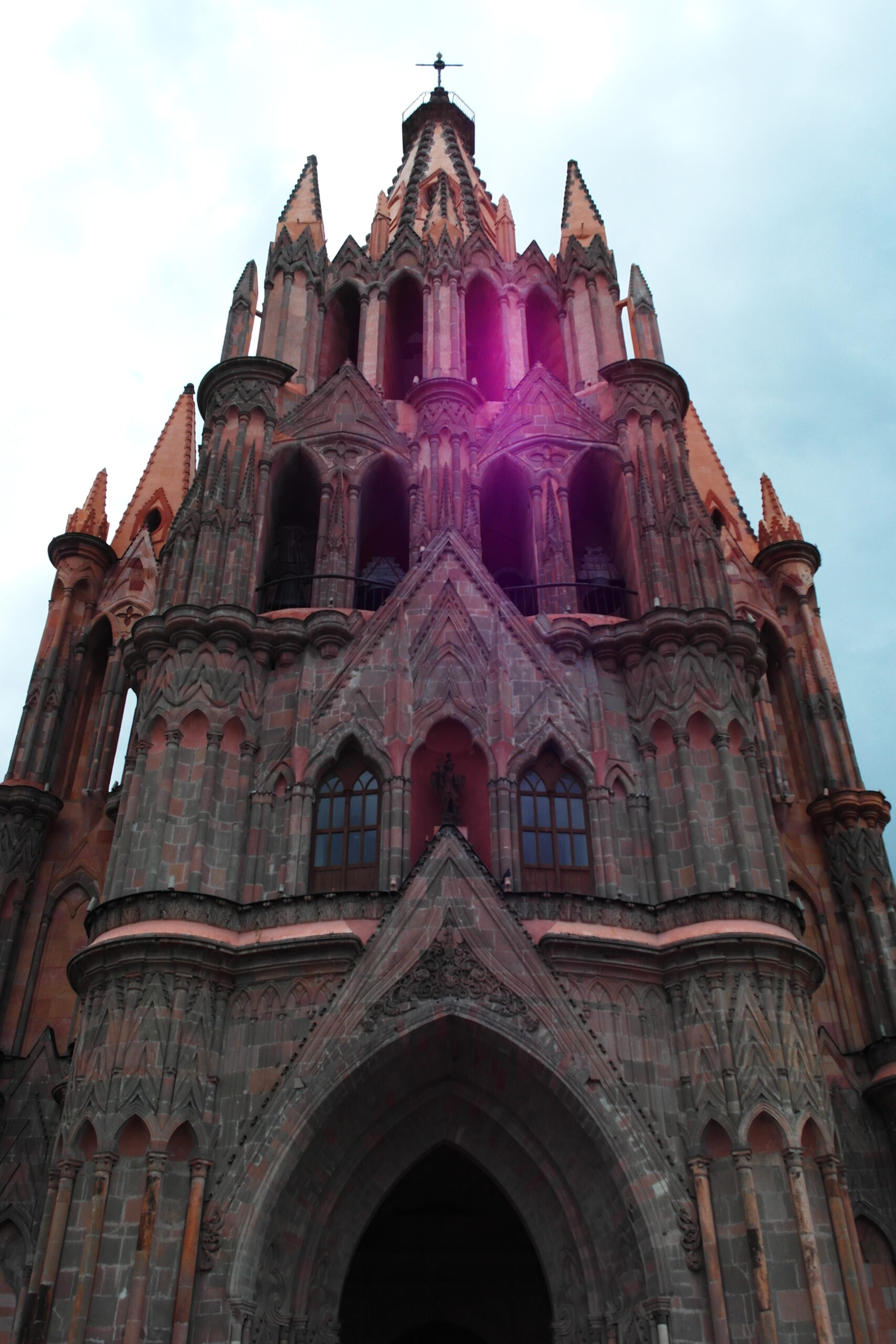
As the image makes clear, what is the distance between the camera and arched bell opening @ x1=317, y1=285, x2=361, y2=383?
32844 millimetres

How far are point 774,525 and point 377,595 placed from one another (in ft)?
38.7

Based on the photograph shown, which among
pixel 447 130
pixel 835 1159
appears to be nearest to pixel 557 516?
pixel 835 1159

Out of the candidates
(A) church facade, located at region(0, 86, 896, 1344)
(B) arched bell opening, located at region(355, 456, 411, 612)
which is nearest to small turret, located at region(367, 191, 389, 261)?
(A) church facade, located at region(0, 86, 896, 1344)

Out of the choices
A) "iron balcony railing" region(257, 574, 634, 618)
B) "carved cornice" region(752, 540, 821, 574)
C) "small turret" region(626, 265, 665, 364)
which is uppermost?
"small turret" region(626, 265, 665, 364)

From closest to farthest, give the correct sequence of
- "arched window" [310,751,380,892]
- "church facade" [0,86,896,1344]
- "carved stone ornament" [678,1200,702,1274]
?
1. "carved stone ornament" [678,1200,702,1274]
2. "church facade" [0,86,896,1344]
3. "arched window" [310,751,380,892]

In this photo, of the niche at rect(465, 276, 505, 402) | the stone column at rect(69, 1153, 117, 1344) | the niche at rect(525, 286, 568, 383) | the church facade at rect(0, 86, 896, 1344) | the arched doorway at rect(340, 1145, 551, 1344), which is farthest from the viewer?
the niche at rect(525, 286, 568, 383)

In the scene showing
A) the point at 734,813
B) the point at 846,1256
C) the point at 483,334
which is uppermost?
the point at 483,334

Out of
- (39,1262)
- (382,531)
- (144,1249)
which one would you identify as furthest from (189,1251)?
(382,531)

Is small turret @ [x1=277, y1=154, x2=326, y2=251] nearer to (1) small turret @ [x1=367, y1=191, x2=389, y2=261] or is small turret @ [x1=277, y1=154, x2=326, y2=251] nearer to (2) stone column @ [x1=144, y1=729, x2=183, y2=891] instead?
(1) small turret @ [x1=367, y1=191, x2=389, y2=261]

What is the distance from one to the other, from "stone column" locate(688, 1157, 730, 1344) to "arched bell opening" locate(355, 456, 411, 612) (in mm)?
14373

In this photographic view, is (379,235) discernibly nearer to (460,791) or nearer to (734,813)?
(460,791)

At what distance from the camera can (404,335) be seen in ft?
116

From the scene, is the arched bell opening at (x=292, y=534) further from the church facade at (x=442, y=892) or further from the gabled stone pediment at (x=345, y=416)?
the gabled stone pediment at (x=345, y=416)

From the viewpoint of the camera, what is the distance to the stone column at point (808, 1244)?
15.5 meters
